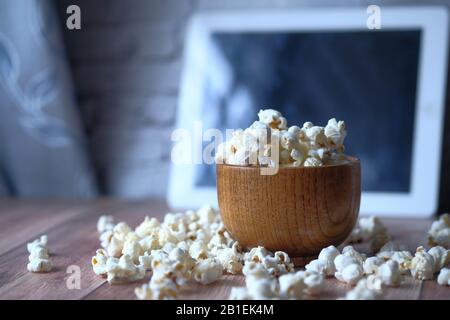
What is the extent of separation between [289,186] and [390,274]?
0.16 metres

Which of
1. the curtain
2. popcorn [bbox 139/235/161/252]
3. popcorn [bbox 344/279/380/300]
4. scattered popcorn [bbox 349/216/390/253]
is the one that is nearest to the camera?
popcorn [bbox 344/279/380/300]

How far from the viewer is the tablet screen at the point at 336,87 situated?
4.37 ft

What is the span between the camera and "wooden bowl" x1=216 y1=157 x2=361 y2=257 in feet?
2.67

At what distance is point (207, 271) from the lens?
0.78 meters

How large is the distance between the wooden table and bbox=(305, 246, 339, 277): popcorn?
0.01 m

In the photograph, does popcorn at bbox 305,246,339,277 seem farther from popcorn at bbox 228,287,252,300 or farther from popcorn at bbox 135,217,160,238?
popcorn at bbox 135,217,160,238

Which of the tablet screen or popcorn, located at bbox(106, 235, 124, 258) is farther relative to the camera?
the tablet screen

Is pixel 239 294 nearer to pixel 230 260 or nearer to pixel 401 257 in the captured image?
pixel 230 260

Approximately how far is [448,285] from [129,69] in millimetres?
982

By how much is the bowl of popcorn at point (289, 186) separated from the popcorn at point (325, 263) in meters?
0.03

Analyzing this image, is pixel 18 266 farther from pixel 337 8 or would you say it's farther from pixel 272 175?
pixel 337 8

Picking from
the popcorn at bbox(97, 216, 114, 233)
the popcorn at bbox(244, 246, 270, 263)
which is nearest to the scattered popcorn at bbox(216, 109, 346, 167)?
the popcorn at bbox(244, 246, 270, 263)

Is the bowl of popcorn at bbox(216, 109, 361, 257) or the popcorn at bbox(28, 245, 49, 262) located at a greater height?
the bowl of popcorn at bbox(216, 109, 361, 257)
